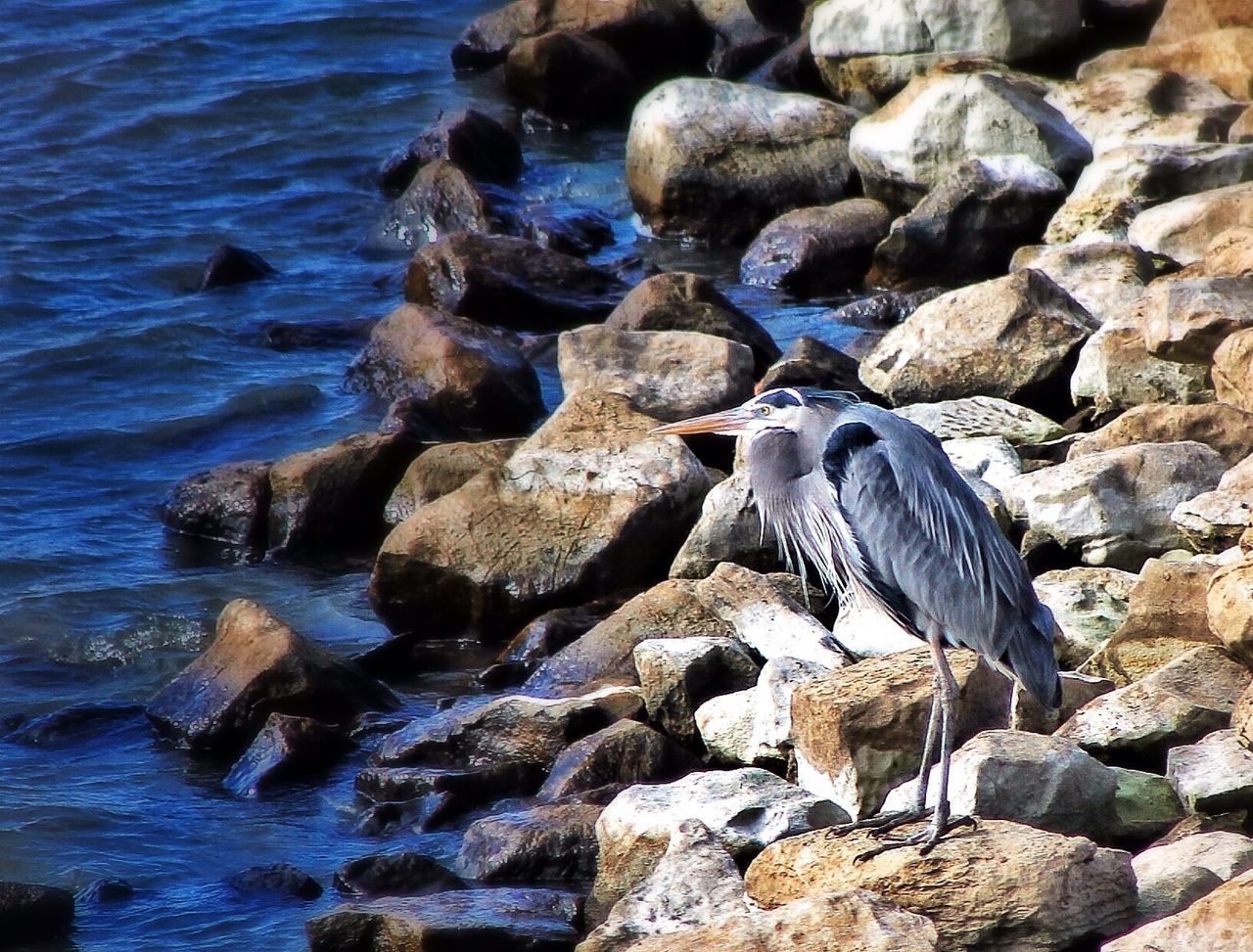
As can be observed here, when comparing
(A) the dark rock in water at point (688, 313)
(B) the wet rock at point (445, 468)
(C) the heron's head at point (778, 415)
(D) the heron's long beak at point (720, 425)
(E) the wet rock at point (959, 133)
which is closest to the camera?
(C) the heron's head at point (778, 415)

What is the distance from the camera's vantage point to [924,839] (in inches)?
170

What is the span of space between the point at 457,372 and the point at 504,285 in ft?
4.69

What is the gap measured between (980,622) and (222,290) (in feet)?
24.6

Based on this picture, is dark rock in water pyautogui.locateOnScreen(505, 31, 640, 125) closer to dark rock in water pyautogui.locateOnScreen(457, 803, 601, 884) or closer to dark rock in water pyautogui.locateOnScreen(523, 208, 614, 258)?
dark rock in water pyautogui.locateOnScreen(523, 208, 614, 258)

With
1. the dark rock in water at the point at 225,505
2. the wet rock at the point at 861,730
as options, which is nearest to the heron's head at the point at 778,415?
the wet rock at the point at 861,730

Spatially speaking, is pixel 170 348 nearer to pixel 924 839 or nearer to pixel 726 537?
pixel 726 537

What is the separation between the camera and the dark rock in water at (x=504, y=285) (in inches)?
397

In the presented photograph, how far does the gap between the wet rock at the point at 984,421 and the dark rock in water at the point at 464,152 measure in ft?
18.2

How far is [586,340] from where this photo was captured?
328 inches

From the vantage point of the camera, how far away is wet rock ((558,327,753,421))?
803 centimetres

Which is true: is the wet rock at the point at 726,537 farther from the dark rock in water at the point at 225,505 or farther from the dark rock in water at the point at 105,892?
the dark rock in water at the point at 105,892

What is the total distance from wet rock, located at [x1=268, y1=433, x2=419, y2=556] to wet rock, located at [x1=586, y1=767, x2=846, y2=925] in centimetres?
325

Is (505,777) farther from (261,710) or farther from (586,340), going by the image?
(586,340)

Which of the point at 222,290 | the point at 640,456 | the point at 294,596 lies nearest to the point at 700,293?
the point at 640,456
